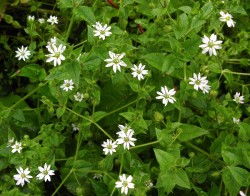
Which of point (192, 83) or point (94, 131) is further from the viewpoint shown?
point (94, 131)

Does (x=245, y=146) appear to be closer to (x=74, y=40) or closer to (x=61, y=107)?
(x=61, y=107)

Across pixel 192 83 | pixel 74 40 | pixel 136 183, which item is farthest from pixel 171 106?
pixel 74 40

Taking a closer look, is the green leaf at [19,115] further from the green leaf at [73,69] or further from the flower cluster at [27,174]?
the green leaf at [73,69]

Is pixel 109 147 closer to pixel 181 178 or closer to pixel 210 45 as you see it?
pixel 181 178

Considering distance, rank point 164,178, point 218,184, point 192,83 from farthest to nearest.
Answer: point 218,184 < point 192,83 < point 164,178

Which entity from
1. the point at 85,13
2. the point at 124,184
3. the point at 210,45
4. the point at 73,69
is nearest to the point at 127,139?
the point at 124,184

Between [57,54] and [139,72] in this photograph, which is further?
[139,72]

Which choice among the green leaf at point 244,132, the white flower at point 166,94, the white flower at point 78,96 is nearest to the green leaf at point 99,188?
the white flower at point 78,96
